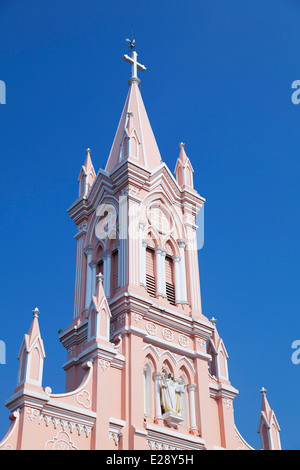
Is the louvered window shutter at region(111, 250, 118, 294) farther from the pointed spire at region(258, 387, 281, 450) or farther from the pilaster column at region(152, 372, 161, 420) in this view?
the pointed spire at region(258, 387, 281, 450)

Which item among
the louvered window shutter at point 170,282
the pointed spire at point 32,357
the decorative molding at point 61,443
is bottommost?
the decorative molding at point 61,443

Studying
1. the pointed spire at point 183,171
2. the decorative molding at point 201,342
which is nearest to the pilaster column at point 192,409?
the decorative molding at point 201,342

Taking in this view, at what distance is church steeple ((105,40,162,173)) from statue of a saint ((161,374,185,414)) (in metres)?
8.84

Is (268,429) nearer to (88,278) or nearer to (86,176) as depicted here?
(88,278)

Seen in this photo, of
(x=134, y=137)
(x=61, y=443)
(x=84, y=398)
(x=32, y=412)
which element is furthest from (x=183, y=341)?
(x=134, y=137)

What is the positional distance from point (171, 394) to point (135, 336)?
7.71 ft

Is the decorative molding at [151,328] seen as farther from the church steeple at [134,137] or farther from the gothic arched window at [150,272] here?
the church steeple at [134,137]

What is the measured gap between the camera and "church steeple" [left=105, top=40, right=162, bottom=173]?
99.9 ft

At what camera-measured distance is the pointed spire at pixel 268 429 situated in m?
26.9

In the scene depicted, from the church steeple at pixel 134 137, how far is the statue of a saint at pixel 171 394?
8.84m

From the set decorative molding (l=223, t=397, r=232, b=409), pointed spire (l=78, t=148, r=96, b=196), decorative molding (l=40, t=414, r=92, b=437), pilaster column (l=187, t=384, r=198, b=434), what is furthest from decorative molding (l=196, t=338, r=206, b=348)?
pointed spire (l=78, t=148, r=96, b=196)

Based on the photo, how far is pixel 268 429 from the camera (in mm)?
27078
